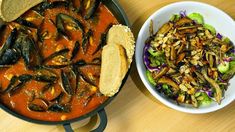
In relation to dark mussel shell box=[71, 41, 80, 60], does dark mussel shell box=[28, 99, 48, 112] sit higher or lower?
lower

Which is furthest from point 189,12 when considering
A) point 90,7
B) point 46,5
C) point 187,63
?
point 46,5

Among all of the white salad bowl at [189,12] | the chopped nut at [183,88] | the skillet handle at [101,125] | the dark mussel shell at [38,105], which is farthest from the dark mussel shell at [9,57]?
the chopped nut at [183,88]

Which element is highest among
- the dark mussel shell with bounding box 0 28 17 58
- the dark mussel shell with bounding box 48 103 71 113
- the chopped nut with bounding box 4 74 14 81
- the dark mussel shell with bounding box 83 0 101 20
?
the dark mussel shell with bounding box 83 0 101 20

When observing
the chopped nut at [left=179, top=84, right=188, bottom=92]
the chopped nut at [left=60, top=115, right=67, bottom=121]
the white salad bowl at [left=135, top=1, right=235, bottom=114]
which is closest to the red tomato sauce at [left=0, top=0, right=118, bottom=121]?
the chopped nut at [left=60, top=115, right=67, bottom=121]

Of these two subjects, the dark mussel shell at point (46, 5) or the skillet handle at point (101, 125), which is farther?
the dark mussel shell at point (46, 5)

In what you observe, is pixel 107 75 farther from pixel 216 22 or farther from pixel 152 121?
pixel 216 22

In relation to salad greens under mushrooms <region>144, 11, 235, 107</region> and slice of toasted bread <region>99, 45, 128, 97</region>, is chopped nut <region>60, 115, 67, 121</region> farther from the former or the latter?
salad greens under mushrooms <region>144, 11, 235, 107</region>

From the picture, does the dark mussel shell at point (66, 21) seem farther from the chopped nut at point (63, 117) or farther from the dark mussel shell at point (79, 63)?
the chopped nut at point (63, 117)
